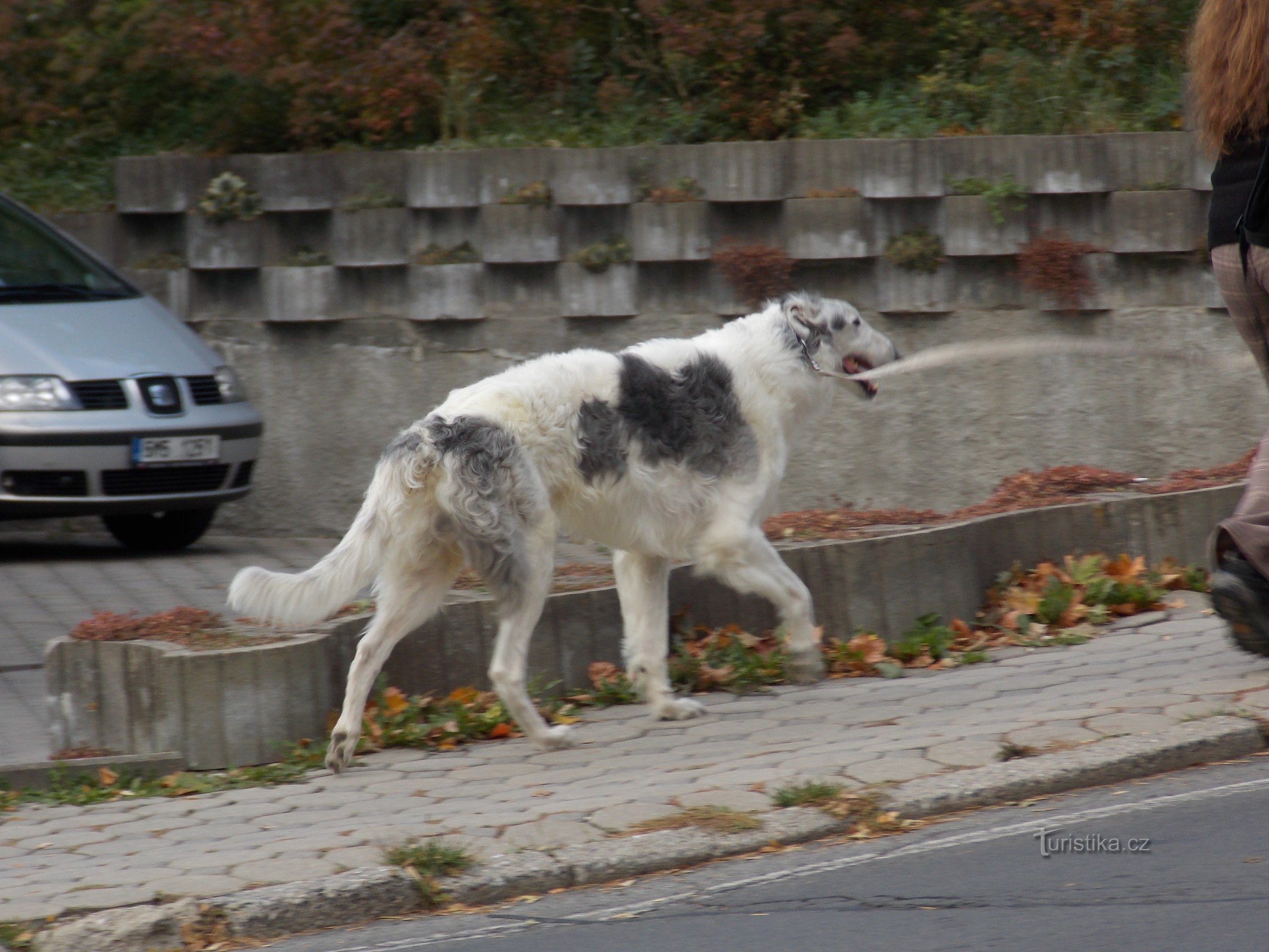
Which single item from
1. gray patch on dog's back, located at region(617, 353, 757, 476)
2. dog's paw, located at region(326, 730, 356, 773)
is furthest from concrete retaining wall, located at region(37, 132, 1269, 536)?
dog's paw, located at region(326, 730, 356, 773)

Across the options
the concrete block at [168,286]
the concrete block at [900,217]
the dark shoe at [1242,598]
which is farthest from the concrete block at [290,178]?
the dark shoe at [1242,598]

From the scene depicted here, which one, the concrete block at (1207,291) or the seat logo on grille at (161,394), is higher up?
the concrete block at (1207,291)

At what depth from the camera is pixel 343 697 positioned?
19.3 ft

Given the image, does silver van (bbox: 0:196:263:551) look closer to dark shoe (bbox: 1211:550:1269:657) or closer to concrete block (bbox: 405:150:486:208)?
concrete block (bbox: 405:150:486:208)

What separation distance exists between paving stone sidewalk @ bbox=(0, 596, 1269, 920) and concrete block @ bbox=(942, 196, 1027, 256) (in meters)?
3.98

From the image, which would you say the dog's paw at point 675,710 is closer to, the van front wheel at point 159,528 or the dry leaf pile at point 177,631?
the dry leaf pile at point 177,631

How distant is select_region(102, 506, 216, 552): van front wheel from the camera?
32.8 feet

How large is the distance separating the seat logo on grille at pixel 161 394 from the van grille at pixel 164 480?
36 cm

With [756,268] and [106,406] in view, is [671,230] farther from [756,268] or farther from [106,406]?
[106,406]

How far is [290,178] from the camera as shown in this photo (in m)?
10.8

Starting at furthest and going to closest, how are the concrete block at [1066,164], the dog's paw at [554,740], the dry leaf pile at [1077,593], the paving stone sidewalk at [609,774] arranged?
the concrete block at [1066,164] → the dry leaf pile at [1077,593] → the dog's paw at [554,740] → the paving stone sidewalk at [609,774]

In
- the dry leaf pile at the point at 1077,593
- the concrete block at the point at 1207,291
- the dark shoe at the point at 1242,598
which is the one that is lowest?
the dry leaf pile at the point at 1077,593

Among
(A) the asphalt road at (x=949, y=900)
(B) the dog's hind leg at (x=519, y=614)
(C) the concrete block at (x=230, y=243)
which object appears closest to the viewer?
(A) the asphalt road at (x=949, y=900)

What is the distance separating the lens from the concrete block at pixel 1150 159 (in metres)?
9.80
